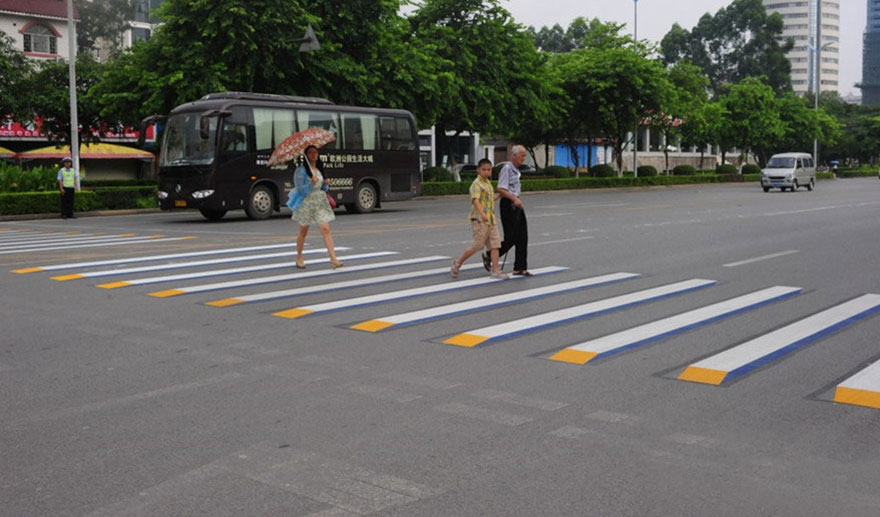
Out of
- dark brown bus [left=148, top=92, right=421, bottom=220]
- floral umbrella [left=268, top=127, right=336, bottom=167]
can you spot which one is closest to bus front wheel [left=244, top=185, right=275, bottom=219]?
dark brown bus [left=148, top=92, right=421, bottom=220]

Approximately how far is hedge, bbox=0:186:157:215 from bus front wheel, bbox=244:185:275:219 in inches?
266

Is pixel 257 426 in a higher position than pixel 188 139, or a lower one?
lower

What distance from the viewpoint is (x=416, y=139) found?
102 feet

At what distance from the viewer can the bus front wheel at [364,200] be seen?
94.5 feet

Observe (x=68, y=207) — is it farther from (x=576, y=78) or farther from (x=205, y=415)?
(x=576, y=78)

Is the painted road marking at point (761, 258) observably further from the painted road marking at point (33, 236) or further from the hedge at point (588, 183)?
the hedge at point (588, 183)

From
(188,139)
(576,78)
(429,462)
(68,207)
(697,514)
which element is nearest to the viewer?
(697,514)

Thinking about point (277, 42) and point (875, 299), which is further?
point (277, 42)

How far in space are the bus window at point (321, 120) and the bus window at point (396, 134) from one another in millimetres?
1915

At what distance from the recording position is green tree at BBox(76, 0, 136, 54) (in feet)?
207

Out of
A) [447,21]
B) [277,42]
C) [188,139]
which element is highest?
[447,21]

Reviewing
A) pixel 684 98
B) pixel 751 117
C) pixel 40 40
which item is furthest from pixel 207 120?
pixel 751 117

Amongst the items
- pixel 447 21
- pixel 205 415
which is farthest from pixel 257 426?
pixel 447 21

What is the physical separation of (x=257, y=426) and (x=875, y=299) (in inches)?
302
